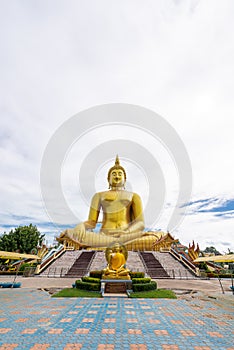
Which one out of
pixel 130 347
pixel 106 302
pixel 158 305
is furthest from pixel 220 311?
pixel 130 347

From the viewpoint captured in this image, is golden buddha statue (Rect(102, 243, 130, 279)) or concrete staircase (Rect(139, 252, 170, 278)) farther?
concrete staircase (Rect(139, 252, 170, 278))

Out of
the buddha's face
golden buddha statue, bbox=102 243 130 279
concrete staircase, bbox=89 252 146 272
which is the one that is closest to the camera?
golden buddha statue, bbox=102 243 130 279

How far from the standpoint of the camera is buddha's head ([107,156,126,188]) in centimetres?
2403

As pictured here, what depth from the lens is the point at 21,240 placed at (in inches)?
Answer: 1154

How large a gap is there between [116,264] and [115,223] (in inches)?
481

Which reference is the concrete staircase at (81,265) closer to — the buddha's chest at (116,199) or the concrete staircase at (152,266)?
the concrete staircase at (152,266)

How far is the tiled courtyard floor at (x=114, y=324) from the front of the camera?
4133 mm

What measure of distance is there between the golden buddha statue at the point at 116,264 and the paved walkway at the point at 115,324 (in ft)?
7.06

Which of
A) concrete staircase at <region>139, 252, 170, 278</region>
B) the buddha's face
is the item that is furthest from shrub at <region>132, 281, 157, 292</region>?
the buddha's face

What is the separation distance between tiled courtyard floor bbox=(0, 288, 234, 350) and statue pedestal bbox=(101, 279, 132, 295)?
154cm

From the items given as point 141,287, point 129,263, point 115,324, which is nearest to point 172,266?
point 129,263

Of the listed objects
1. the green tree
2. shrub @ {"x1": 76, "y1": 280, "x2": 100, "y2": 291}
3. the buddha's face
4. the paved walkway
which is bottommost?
the paved walkway

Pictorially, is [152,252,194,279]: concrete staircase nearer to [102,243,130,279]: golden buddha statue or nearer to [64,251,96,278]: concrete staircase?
[64,251,96,278]: concrete staircase

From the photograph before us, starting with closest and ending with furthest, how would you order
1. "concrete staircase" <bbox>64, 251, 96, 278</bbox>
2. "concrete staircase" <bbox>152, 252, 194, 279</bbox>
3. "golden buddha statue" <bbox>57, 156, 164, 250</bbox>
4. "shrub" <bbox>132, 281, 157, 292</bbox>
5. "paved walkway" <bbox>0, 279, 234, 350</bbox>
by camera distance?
"paved walkway" <bbox>0, 279, 234, 350</bbox> < "shrub" <bbox>132, 281, 157, 292</bbox> < "concrete staircase" <bbox>64, 251, 96, 278</bbox> < "concrete staircase" <bbox>152, 252, 194, 279</bbox> < "golden buddha statue" <bbox>57, 156, 164, 250</bbox>
